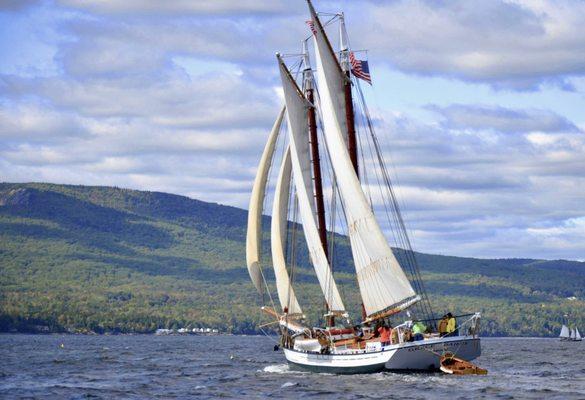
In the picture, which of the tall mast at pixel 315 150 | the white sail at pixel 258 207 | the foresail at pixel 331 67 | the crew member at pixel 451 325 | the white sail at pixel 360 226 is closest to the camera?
the crew member at pixel 451 325

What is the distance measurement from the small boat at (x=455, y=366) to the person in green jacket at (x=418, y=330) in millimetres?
2189

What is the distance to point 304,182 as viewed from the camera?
3494 inches

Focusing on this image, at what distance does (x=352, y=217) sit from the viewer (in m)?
82.7

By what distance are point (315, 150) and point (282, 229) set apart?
6.63m

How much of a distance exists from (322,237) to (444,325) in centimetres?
1309

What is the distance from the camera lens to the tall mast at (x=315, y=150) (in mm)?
90125

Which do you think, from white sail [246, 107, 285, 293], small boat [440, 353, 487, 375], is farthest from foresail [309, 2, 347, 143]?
small boat [440, 353, 487, 375]

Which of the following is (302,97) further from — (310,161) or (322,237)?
(322,237)

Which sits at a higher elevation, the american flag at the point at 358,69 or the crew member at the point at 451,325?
the american flag at the point at 358,69

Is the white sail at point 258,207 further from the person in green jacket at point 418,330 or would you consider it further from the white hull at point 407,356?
the person in green jacket at point 418,330

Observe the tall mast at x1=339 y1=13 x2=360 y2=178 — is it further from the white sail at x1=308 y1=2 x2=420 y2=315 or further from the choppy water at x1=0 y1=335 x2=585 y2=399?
the choppy water at x1=0 y1=335 x2=585 y2=399

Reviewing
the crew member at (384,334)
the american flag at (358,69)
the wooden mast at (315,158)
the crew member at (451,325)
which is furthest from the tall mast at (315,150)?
the crew member at (451,325)

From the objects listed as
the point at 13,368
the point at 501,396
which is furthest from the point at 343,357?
the point at 13,368

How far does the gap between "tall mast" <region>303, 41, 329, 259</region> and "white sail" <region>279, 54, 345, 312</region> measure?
1100mm
